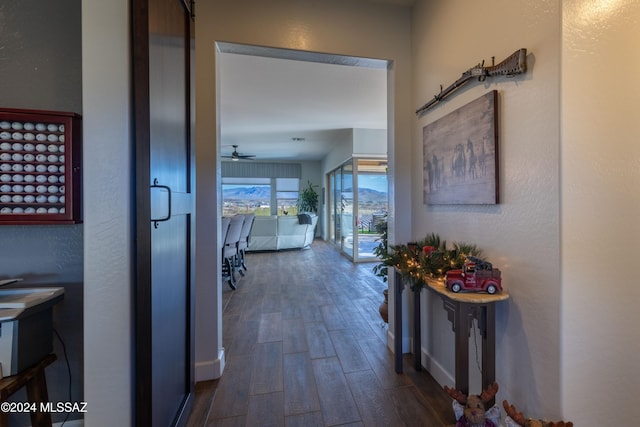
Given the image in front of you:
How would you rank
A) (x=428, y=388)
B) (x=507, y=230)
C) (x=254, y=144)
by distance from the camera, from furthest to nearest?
(x=254, y=144), (x=428, y=388), (x=507, y=230)

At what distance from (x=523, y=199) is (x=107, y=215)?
5.66 ft

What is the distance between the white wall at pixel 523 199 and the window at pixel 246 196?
8040 mm

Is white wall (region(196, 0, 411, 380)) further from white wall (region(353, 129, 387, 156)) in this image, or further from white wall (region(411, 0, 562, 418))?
white wall (region(353, 129, 387, 156))

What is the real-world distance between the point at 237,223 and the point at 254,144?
3180mm

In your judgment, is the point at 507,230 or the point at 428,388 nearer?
the point at 507,230

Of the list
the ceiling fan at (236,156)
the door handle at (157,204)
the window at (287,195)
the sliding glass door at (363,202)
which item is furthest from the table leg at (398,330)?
the window at (287,195)

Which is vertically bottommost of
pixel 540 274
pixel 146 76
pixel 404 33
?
pixel 540 274

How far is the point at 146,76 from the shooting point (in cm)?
99

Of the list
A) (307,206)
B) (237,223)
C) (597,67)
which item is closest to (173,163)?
(597,67)

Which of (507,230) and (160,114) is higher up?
(160,114)

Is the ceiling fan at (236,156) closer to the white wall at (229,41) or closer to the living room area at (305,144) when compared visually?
the living room area at (305,144)

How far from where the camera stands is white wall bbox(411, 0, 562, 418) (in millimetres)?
1021

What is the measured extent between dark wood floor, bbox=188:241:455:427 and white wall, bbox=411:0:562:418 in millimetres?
464

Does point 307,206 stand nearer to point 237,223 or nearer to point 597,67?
point 237,223
